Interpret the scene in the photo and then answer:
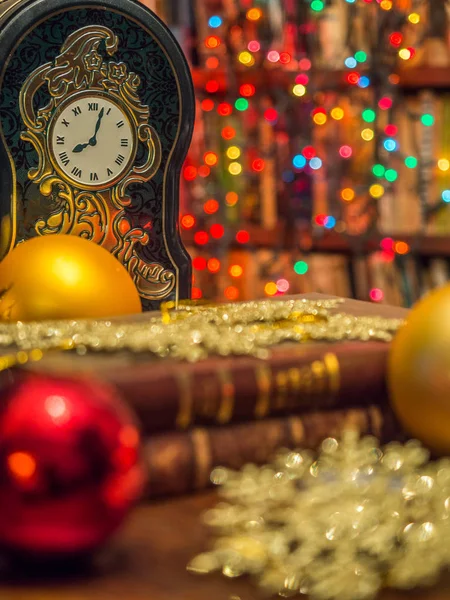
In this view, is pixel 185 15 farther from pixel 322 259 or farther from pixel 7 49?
pixel 7 49

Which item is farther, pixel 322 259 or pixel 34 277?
pixel 322 259

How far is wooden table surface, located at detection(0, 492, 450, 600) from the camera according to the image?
430 millimetres

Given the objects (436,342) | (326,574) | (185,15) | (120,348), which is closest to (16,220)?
(120,348)

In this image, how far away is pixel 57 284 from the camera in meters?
0.75

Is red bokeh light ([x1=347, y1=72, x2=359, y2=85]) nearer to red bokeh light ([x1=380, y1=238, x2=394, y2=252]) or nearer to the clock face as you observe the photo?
red bokeh light ([x1=380, y1=238, x2=394, y2=252])

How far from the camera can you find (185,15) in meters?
2.06

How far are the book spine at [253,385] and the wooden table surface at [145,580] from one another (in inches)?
3.1

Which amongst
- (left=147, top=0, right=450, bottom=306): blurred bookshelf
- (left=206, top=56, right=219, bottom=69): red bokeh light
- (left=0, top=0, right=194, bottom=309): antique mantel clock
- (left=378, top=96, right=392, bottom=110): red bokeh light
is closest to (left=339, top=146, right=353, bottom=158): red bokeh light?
(left=147, top=0, right=450, bottom=306): blurred bookshelf

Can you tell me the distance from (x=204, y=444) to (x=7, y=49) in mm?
560

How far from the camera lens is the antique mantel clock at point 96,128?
98cm

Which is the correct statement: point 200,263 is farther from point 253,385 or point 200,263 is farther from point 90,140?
point 253,385

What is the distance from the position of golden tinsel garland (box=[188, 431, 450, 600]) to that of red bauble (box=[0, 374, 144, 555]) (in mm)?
64

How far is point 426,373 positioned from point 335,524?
0.16m

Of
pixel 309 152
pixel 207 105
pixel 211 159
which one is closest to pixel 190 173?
pixel 211 159
